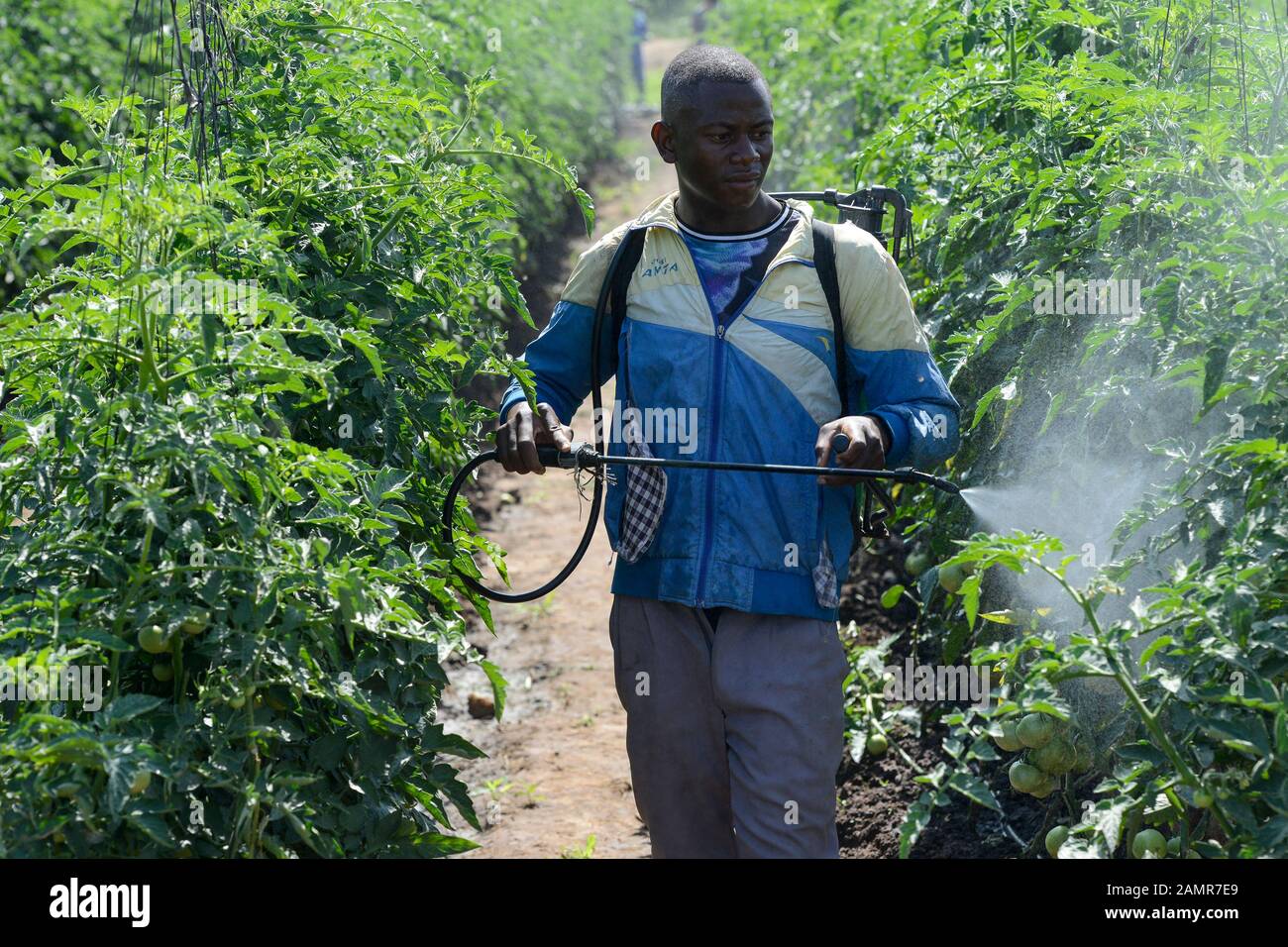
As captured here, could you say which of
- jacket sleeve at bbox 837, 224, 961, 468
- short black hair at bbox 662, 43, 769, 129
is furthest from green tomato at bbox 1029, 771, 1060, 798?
short black hair at bbox 662, 43, 769, 129

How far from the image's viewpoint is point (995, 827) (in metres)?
4.43

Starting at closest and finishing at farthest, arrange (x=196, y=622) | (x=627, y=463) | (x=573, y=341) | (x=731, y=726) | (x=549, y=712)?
(x=196, y=622) < (x=627, y=463) < (x=731, y=726) < (x=573, y=341) < (x=549, y=712)

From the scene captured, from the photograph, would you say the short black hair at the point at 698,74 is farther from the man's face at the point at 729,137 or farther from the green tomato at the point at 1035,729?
the green tomato at the point at 1035,729

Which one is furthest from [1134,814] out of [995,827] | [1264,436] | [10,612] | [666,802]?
[10,612]

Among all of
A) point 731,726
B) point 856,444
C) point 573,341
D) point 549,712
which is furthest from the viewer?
point 549,712

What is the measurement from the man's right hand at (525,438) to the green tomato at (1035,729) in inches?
44.5

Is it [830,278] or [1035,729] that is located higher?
[830,278]

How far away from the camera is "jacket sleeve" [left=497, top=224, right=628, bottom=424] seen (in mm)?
3633

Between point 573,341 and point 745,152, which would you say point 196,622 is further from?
point 745,152

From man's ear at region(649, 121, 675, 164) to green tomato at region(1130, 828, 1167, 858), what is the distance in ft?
5.49

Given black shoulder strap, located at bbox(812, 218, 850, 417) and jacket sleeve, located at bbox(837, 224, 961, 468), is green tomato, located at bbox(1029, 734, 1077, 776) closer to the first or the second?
jacket sleeve, located at bbox(837, 224, 961, 468)

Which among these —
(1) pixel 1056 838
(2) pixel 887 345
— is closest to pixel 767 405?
(2) pixel 887 345

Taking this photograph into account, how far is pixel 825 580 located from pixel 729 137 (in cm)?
94

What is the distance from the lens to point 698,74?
3.37m
